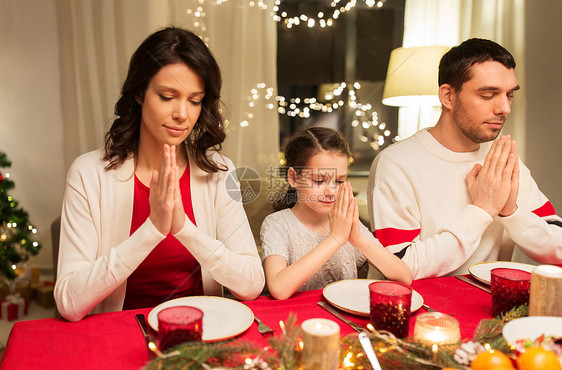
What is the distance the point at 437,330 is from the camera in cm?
81

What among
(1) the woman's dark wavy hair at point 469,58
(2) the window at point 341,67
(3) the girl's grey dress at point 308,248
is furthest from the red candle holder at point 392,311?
(2) the window at point 341,67

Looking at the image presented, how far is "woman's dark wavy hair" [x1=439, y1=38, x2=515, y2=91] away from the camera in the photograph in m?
1.70

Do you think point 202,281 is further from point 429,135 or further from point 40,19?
point 40,19

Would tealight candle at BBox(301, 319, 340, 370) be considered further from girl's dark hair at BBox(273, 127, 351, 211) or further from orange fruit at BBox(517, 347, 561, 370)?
girl's dark hair at BBox(273, 127, 351, 211)

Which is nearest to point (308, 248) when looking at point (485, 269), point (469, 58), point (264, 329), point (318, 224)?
point (318, 224)

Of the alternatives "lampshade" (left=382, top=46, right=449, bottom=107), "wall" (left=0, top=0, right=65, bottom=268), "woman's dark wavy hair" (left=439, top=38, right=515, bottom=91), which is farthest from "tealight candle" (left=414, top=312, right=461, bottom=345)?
"wall" (left=0, top=0, right=65, bottom=268)

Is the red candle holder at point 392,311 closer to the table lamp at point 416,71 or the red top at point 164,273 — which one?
the red top at point 164,273

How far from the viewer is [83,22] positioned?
119 inches

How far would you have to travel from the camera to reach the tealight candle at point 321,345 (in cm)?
66

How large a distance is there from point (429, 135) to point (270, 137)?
175 centimetres

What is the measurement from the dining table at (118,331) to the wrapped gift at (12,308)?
7.05ft

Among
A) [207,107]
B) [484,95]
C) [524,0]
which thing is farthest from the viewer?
[524,0]

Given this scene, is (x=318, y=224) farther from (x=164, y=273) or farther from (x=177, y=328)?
(x=177, y=328)

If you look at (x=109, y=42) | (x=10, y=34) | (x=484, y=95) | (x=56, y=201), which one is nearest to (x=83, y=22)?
(x=109, y=42)
